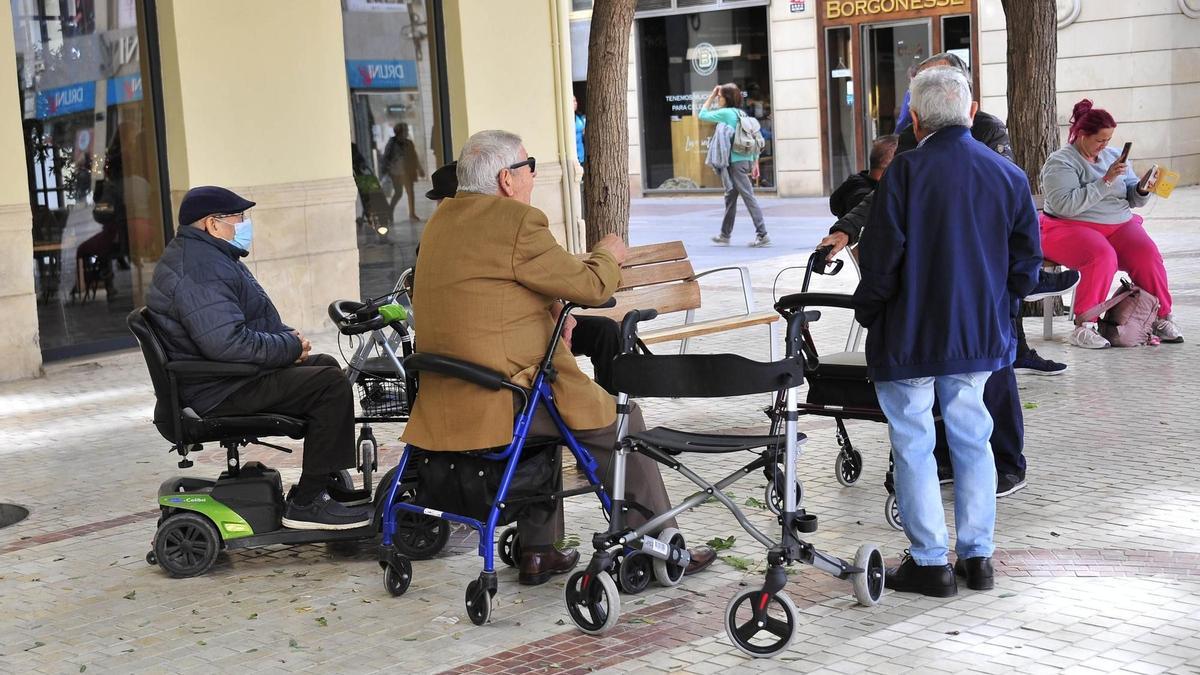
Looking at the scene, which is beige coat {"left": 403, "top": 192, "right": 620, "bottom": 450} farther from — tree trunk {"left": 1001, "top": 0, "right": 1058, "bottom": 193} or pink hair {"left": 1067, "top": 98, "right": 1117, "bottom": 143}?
tree trunk {"left": 1001, "top": 0, "right": 1058, "bottom": 193}

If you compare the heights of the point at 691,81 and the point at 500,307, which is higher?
the point at 691,81

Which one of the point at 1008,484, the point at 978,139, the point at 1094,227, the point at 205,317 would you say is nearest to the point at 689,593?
the point at 1008,484

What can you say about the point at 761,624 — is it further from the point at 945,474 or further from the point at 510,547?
the point at 945,474

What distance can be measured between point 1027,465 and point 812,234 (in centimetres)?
1210

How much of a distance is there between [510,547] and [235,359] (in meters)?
1.28

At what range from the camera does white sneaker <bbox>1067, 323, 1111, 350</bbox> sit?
9.99 meters

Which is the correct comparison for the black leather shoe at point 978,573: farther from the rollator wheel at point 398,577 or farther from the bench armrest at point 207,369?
the bench armrest at point 207,369

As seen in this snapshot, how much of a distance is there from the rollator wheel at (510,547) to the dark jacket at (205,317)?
110 centimetres

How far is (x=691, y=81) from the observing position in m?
26.9

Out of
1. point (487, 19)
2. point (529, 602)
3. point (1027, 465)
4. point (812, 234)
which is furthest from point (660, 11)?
point (529, 602)

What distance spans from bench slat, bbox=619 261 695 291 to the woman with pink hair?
9.05 feet

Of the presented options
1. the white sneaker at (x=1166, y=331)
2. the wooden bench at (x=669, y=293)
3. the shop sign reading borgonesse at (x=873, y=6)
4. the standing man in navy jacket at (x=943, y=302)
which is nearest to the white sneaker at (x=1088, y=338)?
the white sneaker at (x=1166, y=331)

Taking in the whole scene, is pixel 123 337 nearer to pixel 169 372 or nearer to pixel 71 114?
pixel 71 114

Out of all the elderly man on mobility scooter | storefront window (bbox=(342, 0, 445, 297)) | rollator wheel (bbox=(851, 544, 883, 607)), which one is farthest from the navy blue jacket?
storefront window (bbox=(342, 0, 445, 297))
